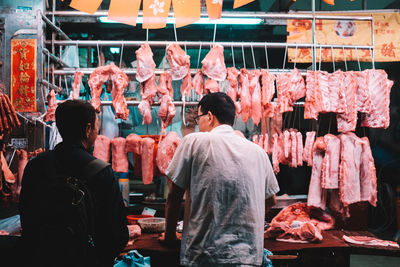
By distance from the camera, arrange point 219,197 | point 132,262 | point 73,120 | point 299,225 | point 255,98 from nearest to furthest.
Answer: point 73,120
point 219,197
point 132,262
point 299,225
point 255,98

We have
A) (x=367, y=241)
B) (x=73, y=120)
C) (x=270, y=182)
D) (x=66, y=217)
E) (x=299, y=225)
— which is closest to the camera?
(x=66, y=217)

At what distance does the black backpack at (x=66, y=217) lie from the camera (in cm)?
216

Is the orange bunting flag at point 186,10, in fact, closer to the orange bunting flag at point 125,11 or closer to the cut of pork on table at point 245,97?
the orange bunting flag at point 125,11

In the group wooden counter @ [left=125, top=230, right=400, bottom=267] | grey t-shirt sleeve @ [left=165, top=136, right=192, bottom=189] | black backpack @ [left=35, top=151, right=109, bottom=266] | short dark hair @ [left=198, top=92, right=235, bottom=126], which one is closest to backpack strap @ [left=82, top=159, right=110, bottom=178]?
black backpack @ [left=35, top=151, right=109, bottom=266]

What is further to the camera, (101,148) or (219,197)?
(101,148)

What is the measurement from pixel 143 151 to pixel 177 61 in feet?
4.76

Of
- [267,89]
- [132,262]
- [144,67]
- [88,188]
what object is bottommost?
[132,262]

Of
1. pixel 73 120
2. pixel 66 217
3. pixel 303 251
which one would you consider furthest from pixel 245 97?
pixel 66 217

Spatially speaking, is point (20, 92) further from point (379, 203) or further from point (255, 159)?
point (379, 203)

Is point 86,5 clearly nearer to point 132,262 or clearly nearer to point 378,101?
point 132,262

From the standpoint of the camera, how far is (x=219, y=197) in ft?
9.07

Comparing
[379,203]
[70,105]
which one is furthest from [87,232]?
[379,203]

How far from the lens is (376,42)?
6.88 meters

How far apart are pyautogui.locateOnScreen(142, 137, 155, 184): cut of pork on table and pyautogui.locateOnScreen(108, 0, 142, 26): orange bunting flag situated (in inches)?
69.8
